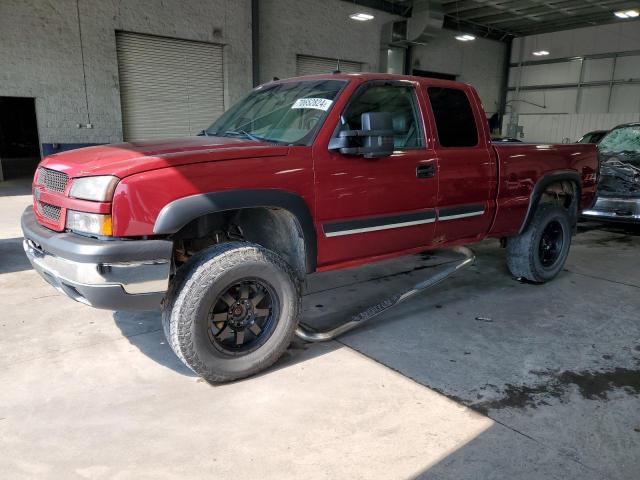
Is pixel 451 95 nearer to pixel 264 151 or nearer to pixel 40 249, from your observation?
pixel 264 151

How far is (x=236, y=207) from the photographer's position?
2.78 m

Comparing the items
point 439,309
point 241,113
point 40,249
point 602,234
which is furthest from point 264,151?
point 602,234

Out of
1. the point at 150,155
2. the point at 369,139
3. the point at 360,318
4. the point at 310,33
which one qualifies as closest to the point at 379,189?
the point at 369,139

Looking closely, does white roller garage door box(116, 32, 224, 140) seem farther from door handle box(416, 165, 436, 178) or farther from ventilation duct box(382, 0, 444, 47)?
door handle box(416, 165, 436, 178)

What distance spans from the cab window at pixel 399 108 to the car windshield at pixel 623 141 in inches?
270

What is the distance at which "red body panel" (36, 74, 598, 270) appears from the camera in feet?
8.46

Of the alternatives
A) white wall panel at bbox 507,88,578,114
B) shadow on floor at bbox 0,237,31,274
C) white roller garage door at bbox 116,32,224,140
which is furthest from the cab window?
white wall panel at bbox 507,88,578,114

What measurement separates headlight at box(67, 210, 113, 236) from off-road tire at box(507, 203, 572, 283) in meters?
3.84

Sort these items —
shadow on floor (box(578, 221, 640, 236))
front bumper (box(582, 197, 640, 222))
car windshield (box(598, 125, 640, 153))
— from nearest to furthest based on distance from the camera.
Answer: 1. front bumper (box(582, 197, 640, 222))
2. shadow on floor (box(578, 221, 640, 236))
3. car windshield (box(598, 125, 640, 153))

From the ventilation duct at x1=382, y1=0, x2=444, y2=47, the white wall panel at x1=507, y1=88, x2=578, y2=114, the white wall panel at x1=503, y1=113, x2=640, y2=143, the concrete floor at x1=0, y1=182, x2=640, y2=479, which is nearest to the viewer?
the concrete floor at x1=0, y1=182, x2=640, y2=479

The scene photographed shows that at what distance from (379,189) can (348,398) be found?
1410mm

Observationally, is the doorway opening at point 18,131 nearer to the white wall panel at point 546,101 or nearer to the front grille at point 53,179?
the front grille at point 53,179

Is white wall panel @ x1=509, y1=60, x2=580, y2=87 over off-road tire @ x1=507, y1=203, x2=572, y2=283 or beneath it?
over

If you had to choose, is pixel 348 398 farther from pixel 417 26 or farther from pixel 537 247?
pixel 417 26
